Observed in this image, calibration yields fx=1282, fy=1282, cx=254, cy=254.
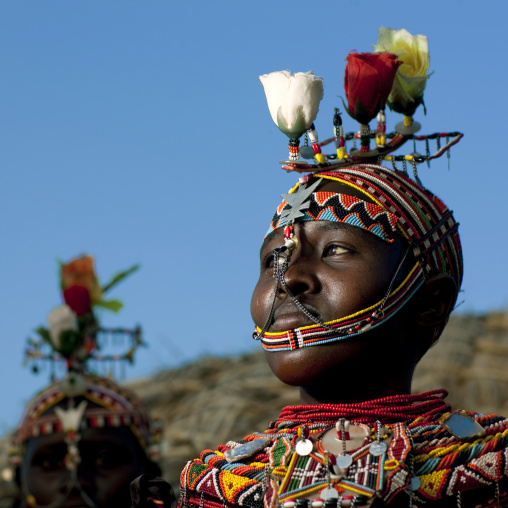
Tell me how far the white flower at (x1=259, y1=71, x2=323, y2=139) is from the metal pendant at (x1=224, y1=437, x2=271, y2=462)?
973mm

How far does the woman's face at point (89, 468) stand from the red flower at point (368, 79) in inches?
163

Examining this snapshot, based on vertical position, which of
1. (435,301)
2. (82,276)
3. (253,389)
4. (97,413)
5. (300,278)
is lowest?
(253,389)

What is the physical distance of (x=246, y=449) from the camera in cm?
379

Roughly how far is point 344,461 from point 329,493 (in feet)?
0.36

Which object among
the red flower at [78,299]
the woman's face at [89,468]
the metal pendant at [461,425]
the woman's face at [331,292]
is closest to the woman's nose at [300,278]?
the woman's face at [331,292]

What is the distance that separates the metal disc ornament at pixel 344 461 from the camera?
351 cm

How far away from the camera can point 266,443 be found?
378 cm

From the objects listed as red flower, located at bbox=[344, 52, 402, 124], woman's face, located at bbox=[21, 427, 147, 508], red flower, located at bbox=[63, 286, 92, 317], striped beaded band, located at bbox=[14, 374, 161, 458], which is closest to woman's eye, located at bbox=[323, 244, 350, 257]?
red flower, located at bbox=[344, 52, 402, 124]

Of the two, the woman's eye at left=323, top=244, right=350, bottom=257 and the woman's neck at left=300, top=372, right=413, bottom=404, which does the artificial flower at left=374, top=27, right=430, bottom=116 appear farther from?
the woman's neck at left=300, top=372, right=413, bottom=404

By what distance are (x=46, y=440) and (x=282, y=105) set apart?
4454mm

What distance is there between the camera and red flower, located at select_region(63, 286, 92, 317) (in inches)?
323

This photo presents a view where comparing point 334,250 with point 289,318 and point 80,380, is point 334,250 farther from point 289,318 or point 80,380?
point 80,380

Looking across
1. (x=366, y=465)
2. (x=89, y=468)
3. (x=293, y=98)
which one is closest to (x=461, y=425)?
(x=366, y=465)

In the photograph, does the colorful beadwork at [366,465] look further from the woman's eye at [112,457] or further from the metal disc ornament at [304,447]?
the woman's eye at [112,457]
